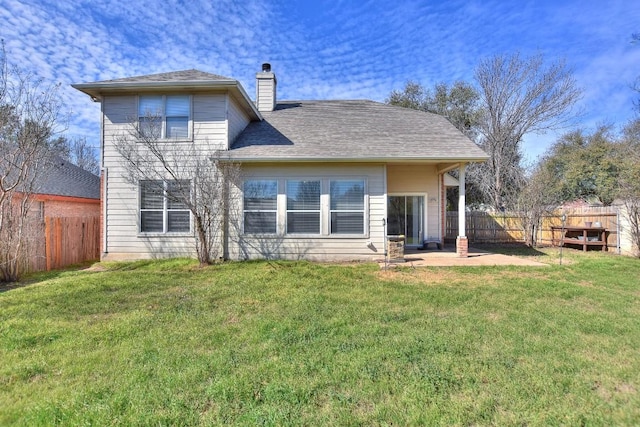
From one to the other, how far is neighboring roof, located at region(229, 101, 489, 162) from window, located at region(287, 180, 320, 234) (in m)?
0.92

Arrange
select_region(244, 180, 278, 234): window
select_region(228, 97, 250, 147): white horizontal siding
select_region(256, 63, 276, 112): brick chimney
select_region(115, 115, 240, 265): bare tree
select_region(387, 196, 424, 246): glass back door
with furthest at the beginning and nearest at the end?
select_region(256, 63, 276, 112): brick chimney
select_region(387, 196, 424, 246): glass back door
select_region(228, 97, 250, 147): white horizontal siding
select_region(244, 180, 278, 234): window
select_region(115, 115, 240, 265): bare tree

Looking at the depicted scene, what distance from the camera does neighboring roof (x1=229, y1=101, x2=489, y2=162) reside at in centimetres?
992

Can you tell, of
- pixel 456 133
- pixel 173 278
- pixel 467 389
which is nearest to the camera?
pixel 467 389

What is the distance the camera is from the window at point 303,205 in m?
10.2

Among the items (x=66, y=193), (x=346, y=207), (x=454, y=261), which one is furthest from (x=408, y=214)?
(x=66, y=193)

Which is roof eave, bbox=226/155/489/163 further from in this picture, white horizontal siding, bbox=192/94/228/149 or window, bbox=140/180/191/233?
window, bbox=140/180/191/233

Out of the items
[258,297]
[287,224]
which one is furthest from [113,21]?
[258,297]

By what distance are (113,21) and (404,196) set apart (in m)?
11.4

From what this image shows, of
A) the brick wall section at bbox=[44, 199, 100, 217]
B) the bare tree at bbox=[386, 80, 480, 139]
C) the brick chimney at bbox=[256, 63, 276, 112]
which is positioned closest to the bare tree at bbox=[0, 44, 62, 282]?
the brick wall section at bbox=[44, 199, 100, 217]

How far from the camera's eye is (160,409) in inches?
103

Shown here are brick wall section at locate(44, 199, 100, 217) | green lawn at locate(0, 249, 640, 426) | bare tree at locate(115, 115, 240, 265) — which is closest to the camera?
green lawn at locate(0, 249, 640, 426)

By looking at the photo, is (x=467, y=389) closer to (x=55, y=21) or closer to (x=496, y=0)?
(x=496, y=0)

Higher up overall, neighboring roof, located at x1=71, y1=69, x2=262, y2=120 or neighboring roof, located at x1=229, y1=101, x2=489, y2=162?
neighboring roof, located at x1=71, y1=69, x2=262, y2=120

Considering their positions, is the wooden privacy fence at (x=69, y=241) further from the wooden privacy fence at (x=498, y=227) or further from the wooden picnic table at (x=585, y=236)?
the wooden picnic table at (x=585, y=236)
